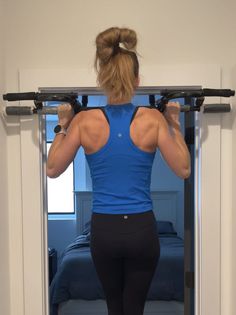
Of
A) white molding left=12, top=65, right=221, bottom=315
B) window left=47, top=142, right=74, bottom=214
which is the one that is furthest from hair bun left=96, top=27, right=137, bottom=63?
window left=47, top=142, right=74, bottom=214

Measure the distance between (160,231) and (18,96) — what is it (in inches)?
160

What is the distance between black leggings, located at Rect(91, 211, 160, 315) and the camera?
142 centimetres

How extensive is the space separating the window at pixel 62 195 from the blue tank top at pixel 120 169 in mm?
4724

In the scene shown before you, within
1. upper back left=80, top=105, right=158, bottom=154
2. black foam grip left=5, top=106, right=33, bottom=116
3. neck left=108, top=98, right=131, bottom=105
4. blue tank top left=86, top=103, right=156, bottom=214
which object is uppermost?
neck left=108, top=98, right=131, bottom=105

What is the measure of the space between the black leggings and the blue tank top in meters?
0.04

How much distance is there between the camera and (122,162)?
4.62ft

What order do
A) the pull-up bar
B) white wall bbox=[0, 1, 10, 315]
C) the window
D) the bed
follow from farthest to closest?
1. the window
2. the bed
3. white wall bbox=[0, 1, 10, 315]
4. the pull-up bar

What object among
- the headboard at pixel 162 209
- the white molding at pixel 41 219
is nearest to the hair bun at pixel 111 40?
the white molding at pixel 41 219

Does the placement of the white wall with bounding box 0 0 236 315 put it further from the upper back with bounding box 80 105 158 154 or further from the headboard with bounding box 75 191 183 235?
the headboard with bounding box 75 191 183 235

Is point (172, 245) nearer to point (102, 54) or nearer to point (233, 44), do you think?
point (233, 44)

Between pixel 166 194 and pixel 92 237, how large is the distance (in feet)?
15.0

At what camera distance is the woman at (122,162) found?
4.60ft

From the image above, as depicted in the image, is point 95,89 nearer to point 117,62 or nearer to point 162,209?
point 117,62

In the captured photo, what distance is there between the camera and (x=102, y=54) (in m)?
1.40
